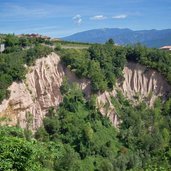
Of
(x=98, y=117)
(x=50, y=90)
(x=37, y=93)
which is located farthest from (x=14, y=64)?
(x=98, y=117)

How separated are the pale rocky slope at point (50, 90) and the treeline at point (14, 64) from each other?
0.77m

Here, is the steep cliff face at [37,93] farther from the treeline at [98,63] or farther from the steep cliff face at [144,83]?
the steep cliff face at [144,83]

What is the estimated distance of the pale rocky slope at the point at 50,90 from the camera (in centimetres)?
4903

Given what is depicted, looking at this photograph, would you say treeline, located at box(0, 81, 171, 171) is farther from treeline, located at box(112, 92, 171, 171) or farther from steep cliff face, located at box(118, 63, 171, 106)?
steep cliff face, located at box(118, 63, 171, 106)

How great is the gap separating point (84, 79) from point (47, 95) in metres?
6.50

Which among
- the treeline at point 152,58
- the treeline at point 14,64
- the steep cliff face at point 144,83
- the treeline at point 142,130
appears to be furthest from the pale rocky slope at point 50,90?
the treeline at point 142,130

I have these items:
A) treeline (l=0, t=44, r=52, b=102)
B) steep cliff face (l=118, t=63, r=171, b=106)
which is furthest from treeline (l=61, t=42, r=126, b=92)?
treeline (l=0, t=44, r=52, b=102)

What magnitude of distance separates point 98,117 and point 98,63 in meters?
7.48

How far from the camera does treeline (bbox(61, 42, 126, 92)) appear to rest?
185 feet

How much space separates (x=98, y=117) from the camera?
54.7 m

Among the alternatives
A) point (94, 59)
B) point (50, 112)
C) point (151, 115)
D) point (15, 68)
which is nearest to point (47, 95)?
point (50, 112)

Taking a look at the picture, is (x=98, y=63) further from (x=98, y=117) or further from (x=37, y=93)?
(x=37, y=93)

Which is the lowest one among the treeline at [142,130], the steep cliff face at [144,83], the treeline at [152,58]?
the treeline at [142,130]

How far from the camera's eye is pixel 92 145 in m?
49.6
